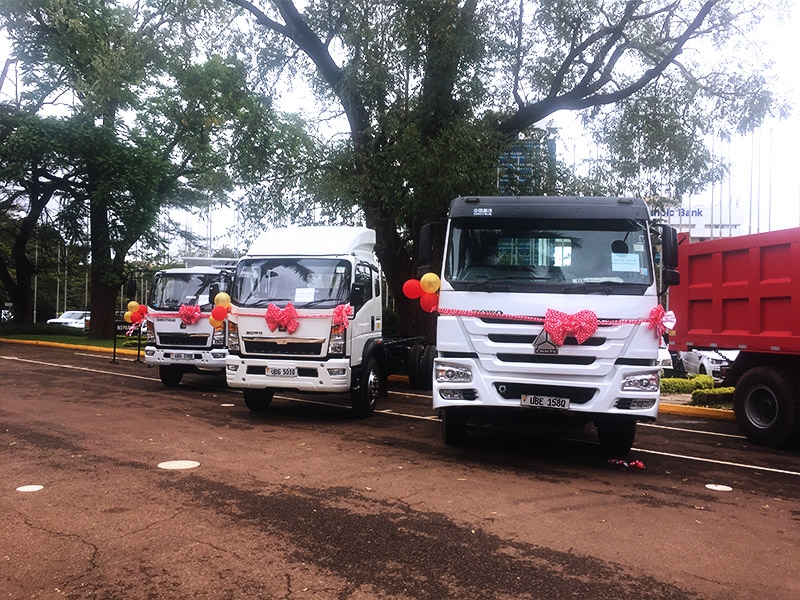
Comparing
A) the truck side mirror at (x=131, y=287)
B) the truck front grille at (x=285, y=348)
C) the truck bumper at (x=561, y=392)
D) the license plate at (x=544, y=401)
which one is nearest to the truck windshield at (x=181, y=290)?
the truck side mirror at (x=131, y=287)

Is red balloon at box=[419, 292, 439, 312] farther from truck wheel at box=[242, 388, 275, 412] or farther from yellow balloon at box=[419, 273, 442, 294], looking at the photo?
truck wheel at box=[242, 388, 275, 412]

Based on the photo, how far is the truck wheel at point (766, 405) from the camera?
909 centimetres

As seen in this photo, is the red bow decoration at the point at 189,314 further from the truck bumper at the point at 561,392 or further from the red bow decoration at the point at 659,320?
the red bow decoration at the point at 659,320

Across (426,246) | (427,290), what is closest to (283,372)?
(427,290)

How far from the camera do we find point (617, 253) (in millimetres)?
7832

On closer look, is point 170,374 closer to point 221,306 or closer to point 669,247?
point 221,306

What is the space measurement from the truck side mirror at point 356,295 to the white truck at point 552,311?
2875 millimetres

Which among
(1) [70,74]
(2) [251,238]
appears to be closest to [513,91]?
(2) [251,238]

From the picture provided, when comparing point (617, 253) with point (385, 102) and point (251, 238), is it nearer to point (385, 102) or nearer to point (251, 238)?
point (385, 102)

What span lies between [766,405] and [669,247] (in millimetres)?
3154

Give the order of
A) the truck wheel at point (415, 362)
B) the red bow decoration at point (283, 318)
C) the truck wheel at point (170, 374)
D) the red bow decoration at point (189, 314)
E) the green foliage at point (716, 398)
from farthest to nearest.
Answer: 1. the truck wheel at point (170, 374)
2. the truck wheel at point (415, 362)
3. the red bow decoration at point (189, 314)
4. the green foliage at point (716, 398)
5. the red bow decoration at point (283, 318)

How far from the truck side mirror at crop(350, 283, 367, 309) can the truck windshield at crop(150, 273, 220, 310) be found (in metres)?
4.34

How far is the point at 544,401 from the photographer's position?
7.52 metres

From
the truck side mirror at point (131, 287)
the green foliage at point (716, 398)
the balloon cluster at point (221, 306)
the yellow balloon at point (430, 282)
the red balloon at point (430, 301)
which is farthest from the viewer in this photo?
the truck side mirror at point (131, 287)
